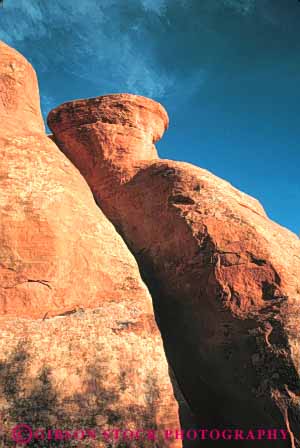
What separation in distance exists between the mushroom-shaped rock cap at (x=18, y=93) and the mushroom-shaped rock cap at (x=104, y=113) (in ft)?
2.60

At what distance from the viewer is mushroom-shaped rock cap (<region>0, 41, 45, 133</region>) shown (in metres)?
12.0

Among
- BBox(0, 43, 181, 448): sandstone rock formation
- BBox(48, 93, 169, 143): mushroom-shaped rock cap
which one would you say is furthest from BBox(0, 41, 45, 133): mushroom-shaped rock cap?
BBox(0, 43, 181, 448): sandstone rock formation

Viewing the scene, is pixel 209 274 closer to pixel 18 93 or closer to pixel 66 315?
pixel 66 315

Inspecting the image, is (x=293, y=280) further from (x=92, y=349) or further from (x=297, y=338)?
(x=92, y=349)

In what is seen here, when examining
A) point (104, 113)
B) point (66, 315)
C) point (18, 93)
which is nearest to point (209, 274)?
point (66, 315)

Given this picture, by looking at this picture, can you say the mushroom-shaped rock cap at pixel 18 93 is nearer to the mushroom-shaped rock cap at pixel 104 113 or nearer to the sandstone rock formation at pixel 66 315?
the mushroom-shaped rock cap at pixel 104 113

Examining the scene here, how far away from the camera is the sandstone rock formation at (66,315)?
6.81 m

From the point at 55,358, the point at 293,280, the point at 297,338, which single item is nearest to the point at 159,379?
the point at 55,358

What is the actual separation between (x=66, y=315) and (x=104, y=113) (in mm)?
7985

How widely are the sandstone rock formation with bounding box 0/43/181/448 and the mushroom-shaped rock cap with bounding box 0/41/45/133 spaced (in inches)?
44.4

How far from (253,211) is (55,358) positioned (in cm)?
743

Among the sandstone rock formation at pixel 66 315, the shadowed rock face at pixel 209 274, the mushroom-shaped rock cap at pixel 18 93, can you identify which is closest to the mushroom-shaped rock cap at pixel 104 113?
the shadowed rock face at pixel 209 274

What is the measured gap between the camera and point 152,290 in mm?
10422

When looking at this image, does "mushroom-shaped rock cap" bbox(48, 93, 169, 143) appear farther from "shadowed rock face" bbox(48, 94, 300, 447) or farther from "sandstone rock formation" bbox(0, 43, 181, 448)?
"sandstone rock formation" bbox(0, 43, 181, 448)
